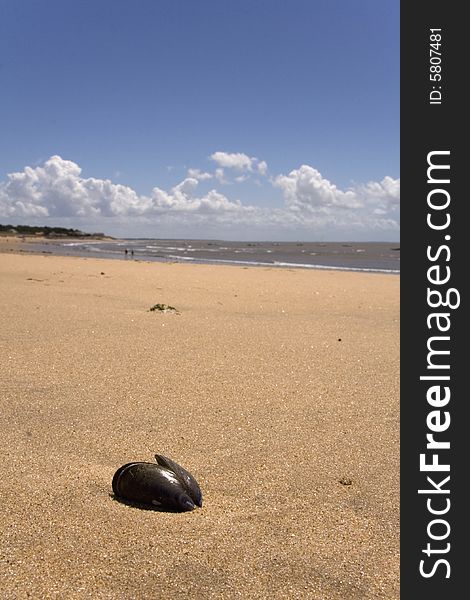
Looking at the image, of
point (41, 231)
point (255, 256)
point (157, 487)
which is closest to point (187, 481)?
point (157, 487)

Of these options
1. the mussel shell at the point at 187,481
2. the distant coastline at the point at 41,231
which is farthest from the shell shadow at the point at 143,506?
the distant coastline at the point at 41,231

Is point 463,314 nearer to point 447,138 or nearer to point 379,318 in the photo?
point 447,138

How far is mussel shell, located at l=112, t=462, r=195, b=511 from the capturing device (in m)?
2.90

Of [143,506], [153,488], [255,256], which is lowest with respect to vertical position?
[143,506]

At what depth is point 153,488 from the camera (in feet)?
9.57

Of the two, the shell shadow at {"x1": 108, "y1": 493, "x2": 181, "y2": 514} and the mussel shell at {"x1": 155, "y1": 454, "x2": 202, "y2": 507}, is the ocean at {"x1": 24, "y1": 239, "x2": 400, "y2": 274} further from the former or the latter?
the shell shadow at {"x1": 108, "y1": 493, "x2": 181, "y2": 514}

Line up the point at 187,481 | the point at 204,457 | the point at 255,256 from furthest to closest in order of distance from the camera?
the point at 255,256 → the point at 204,457 → the point at 187,481

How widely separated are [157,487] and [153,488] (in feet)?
0.08

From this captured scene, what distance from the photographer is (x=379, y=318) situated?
988 cm

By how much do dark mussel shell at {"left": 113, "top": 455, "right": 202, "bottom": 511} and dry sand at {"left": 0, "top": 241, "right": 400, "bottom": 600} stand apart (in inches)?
2.6

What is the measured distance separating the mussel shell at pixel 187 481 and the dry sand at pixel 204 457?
0.27 ft

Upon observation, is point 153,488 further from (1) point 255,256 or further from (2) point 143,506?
(1) point 255,256

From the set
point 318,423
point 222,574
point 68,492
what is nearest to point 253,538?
point 222,574

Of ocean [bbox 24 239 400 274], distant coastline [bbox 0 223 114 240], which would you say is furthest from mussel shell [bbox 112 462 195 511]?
distant coastline [bbox 0 223 114 240]
